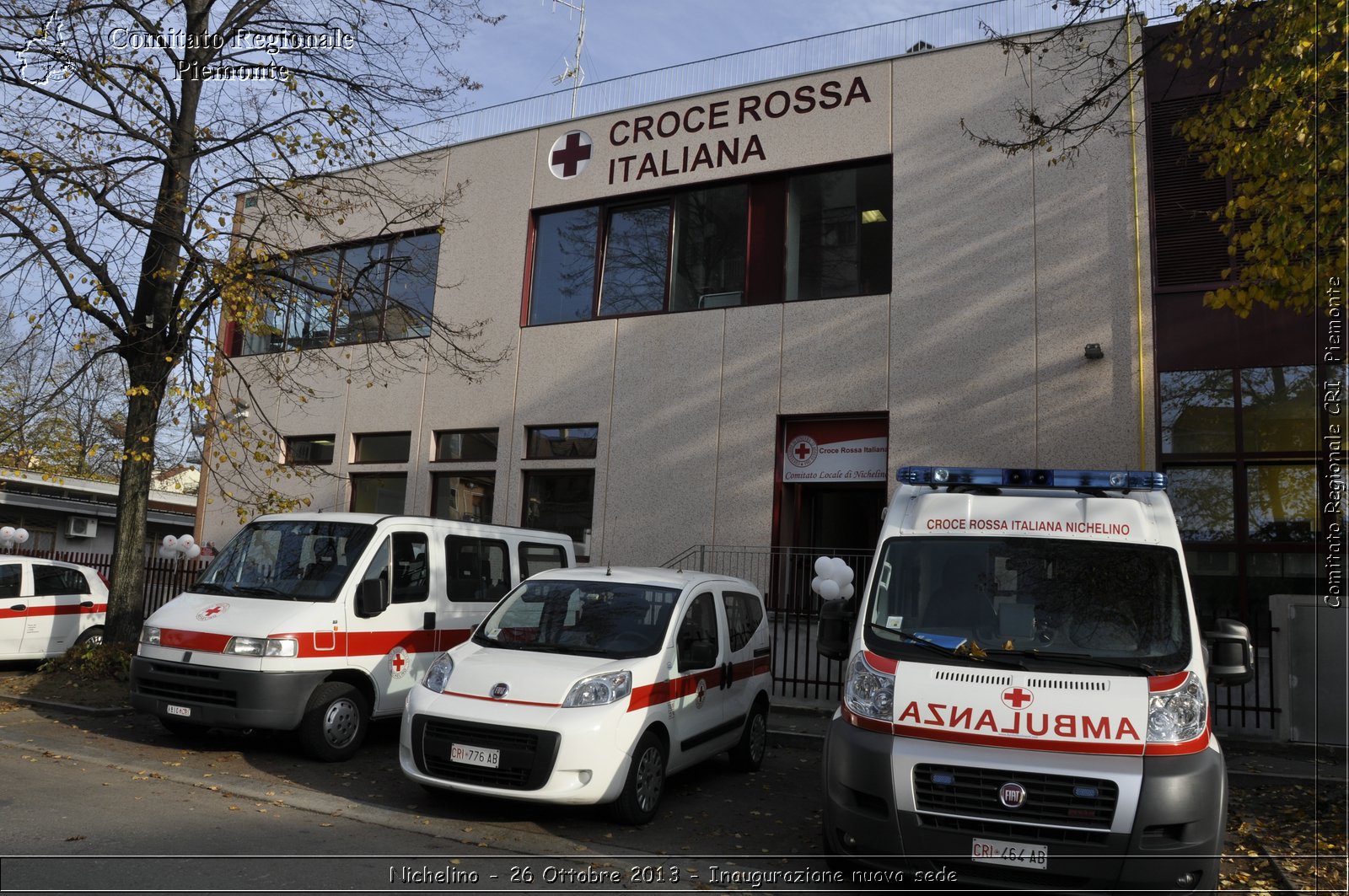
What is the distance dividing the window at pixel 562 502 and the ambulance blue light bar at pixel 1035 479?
9864 millimetres

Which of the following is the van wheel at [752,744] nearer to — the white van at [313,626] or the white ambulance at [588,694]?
the white ambulance at [588,694]

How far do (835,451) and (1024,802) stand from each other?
31.9 feet

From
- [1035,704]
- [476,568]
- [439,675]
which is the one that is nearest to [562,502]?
[476,568]

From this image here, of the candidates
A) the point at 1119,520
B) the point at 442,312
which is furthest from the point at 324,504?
the point at 1119,520

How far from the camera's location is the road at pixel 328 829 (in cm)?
547

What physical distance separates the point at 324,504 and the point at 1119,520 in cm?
1590

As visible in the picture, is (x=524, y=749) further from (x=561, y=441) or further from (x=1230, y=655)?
(x=561, y=441)

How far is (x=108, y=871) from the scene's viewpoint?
527 cm

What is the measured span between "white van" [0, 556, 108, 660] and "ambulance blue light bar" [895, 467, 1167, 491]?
11.4m

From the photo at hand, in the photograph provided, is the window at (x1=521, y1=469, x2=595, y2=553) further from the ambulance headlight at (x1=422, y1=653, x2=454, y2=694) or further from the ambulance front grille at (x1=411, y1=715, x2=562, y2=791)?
the ambulance front grille at (x1=411, y1=715, x2=562, y2=791)

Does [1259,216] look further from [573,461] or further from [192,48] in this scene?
[192,48]

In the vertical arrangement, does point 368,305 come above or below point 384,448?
above

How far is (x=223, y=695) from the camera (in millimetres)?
8391

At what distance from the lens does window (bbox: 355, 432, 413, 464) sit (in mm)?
18500
